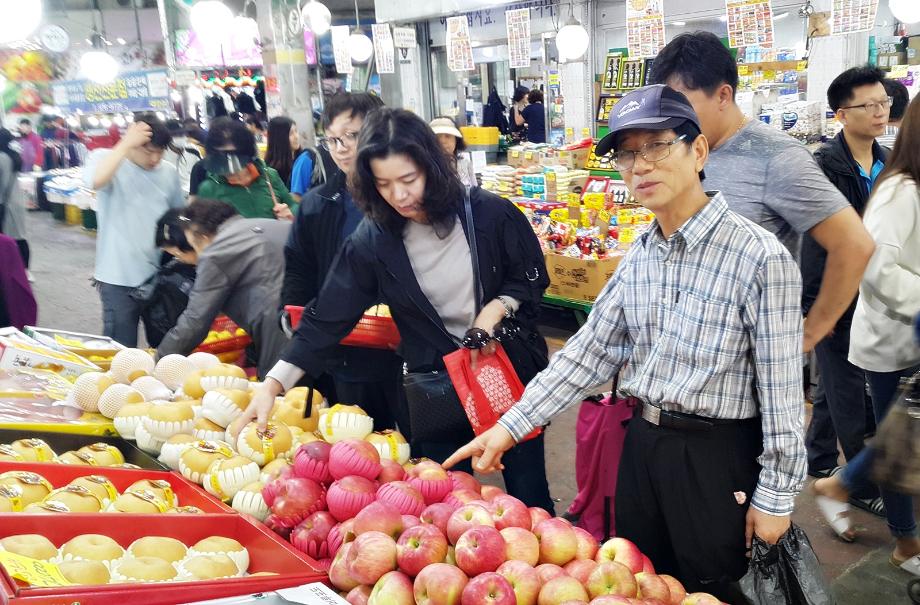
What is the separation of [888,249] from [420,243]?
1.56 m

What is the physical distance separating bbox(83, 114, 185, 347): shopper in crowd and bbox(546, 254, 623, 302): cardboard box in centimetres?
280

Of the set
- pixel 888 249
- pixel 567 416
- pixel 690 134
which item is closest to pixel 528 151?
pixel 567 416

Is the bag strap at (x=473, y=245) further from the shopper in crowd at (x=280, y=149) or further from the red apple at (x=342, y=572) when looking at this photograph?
the shopper in crowd at (x=280, y=149)

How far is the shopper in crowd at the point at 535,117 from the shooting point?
45.4 ft

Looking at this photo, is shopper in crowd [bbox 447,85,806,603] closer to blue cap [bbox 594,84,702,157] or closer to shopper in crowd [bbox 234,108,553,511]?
blue cap [bbox 594,84,702,157]

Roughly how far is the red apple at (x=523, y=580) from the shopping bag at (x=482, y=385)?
861 mm

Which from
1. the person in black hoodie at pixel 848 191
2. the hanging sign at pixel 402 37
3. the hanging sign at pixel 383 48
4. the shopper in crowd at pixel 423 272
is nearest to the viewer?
the shopper in crowd at pixel 423 272

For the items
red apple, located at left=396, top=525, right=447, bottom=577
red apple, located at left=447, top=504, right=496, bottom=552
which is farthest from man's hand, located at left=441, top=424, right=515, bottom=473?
red apple, located at left=396, top=525, right=447, bottom=577

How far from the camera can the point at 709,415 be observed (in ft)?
6.17

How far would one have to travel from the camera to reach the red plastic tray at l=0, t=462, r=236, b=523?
2.55 m

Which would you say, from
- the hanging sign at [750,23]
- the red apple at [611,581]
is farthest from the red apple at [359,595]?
the hanging sign at [750,23]

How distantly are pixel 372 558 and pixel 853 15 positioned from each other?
6573 millimetres

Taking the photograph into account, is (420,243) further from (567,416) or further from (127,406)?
(567,416)

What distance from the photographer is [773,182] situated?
245 centimetres
